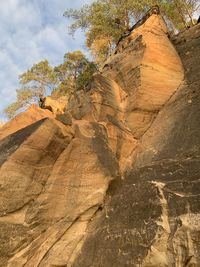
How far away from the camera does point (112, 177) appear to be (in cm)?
1316

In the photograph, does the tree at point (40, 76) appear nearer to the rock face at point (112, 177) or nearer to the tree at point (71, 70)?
the tree at point (71, 70)

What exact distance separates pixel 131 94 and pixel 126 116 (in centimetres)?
127

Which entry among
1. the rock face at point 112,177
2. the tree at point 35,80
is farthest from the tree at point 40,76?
the rock face at point 112,177

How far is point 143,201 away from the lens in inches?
423

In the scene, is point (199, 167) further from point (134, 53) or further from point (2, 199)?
point (134, 53)

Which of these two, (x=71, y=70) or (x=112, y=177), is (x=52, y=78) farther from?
(x=112, y=177)

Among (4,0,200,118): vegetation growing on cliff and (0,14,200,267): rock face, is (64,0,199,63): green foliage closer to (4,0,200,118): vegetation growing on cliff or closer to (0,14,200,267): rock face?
(4,0,200,118): vegetation growing on cliff

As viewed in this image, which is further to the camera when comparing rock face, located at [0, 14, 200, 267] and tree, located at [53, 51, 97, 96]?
tree, located at [53, 51, 97, 96]

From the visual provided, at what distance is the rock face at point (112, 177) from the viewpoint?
9.95m

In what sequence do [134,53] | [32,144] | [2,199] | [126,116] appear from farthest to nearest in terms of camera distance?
[134,53] → [126,116] → [32,144] → [2,199]

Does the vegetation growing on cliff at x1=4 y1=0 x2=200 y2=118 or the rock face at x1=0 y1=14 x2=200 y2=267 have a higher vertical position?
the vegetation growing on cliff at x1=4 y1=0 x2=200 y2=118

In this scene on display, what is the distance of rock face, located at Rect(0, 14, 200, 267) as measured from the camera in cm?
Result: 995

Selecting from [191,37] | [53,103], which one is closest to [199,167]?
[191,37]

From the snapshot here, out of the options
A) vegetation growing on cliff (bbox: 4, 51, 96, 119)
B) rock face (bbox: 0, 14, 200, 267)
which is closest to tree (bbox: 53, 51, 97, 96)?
vegetation growing on cliff (bbox: 4, 51, 96, 119)
